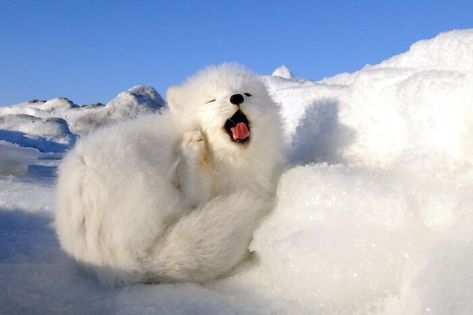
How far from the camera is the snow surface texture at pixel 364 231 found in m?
1.47

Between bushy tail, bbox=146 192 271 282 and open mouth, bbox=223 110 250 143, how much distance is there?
430 millimetres

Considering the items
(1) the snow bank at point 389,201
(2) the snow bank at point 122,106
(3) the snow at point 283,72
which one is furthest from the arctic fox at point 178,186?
(2) the snow bank at point 122,106

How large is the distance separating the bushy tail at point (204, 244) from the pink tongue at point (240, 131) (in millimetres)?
428

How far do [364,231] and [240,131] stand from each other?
2.92 feet

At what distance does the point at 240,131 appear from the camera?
7.63ft

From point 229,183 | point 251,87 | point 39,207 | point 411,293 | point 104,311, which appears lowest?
point 411,293

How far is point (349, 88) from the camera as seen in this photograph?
8.61 feet

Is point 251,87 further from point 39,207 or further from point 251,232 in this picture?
point 39,207

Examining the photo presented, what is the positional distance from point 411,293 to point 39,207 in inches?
95.7

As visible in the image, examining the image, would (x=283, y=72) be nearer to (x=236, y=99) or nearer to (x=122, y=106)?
(x=236, y=99)

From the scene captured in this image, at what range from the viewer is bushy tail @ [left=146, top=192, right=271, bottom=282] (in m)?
1.83

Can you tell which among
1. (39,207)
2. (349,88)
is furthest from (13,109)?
(349,88)

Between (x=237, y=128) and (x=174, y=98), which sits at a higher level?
(x=174, y=98)

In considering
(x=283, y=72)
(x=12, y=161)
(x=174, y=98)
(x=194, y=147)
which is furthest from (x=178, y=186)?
(x=283, y=72)
